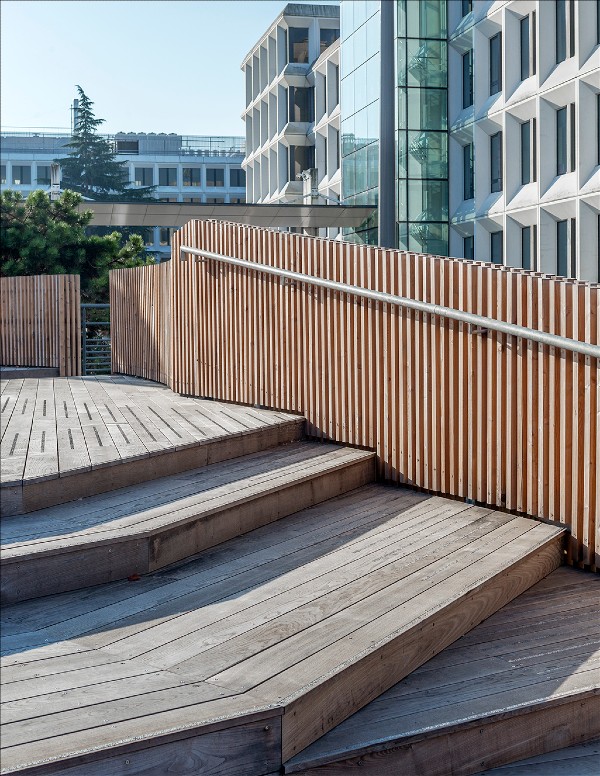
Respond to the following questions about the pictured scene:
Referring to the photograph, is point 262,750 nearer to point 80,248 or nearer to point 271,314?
point 271,314

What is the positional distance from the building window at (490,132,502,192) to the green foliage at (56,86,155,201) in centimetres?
5316

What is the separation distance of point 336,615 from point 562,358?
2.41 metres

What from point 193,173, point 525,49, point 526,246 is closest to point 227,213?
point 526,246

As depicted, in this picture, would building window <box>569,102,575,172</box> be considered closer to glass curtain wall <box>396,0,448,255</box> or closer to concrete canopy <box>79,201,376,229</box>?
glass curtain wall <box>396,0,448,255</box>

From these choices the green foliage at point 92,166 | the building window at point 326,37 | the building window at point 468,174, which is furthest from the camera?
the green foliage at point 92,166

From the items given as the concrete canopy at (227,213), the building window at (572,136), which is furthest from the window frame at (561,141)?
the concrete canopy at (227,213)

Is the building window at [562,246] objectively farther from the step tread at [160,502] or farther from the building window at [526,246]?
the step tread at [160,502]

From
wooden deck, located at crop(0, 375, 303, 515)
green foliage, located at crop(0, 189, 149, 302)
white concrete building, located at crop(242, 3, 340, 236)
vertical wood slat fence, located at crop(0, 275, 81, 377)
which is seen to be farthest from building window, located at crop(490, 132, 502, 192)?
wooden deck, located at crop(0, 375, 303, 515)

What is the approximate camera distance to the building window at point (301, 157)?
52.8 metres

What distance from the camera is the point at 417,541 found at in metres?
5.45

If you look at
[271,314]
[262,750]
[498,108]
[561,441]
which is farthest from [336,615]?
[498,108]

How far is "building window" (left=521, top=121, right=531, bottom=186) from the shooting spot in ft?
80.1

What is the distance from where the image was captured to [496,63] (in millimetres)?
26188

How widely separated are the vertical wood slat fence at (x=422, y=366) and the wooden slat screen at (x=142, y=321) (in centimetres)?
189
